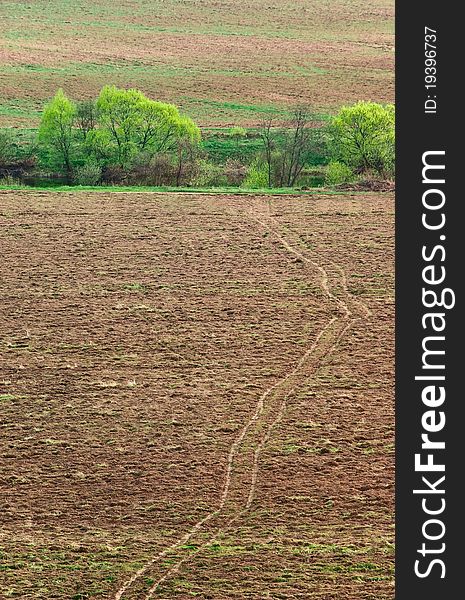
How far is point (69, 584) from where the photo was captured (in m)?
19.8

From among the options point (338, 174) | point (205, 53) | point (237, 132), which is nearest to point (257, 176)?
point (338, 174)

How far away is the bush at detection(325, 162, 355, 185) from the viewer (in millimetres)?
53562

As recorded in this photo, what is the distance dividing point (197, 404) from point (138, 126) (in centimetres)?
3143

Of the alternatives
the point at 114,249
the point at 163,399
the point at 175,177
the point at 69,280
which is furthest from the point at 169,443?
the point at 175,177

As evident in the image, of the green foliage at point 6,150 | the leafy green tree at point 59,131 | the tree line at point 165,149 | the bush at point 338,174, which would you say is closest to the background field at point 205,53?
the green foliage at point 6,150

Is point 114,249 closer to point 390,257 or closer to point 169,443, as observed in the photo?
point 390,257

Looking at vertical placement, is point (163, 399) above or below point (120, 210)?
below

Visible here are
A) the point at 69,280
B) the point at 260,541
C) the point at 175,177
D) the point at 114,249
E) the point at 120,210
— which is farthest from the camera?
the point at 175,177

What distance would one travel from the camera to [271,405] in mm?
26891

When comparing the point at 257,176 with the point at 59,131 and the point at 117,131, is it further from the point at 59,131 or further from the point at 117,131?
the point at 59,131

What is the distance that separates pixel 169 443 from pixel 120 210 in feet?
64.2

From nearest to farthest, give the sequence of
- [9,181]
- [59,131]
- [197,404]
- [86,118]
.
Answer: [197,404] → [9,181] → [59,131] → [86,118]

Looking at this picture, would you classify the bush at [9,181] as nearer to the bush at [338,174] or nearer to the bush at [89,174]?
the bush at [89,174]

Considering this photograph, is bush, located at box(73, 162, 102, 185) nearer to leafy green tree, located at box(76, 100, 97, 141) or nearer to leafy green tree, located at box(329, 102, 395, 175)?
leafy green tree, located at box(76, 100, 97, 141)
